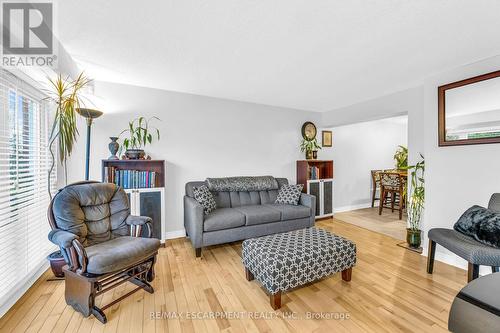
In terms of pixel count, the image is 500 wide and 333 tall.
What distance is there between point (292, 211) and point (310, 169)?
4.74 ft

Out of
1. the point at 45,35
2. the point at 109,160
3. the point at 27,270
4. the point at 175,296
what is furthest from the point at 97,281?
the point at 45,35

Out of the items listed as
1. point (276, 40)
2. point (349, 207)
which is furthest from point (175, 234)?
point (349, 207)

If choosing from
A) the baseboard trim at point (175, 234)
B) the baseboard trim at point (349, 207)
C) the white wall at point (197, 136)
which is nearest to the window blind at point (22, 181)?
the white wall at point (197, 136)

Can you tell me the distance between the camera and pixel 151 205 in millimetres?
2994

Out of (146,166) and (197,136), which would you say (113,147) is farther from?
(197,136)

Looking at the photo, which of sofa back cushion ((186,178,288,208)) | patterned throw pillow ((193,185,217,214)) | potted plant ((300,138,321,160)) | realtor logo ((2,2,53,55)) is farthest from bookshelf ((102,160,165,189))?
potted plant ((300,138,321,160))

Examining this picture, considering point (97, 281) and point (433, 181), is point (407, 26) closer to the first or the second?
point (433, 181)

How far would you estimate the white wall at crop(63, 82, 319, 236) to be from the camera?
9.96 feet

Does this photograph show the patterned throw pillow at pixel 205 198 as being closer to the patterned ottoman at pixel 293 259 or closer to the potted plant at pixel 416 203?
the patterned ottoman at pixel 293 259

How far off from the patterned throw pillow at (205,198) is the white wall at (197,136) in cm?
51

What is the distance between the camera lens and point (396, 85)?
10.1ft

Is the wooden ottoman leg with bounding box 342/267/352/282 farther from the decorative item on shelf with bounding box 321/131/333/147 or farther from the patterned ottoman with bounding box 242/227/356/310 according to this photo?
the decorative item on shelf with bounding box 321/131/333/147

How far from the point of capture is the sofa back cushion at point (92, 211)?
74.7 inches

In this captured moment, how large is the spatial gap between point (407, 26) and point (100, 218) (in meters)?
3.27
